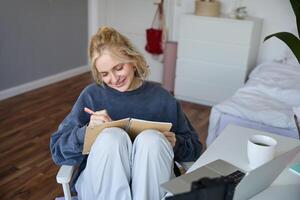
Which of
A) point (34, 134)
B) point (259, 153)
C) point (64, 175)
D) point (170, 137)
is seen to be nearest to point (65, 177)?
point (64, 175)

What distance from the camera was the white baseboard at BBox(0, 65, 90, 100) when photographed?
11.5ft

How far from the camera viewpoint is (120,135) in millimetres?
1218

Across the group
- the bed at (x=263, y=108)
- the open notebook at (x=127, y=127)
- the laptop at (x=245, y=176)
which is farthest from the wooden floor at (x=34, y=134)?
the laptop at (x=245, y=176)

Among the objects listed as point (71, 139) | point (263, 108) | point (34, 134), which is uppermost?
point (71, 139)

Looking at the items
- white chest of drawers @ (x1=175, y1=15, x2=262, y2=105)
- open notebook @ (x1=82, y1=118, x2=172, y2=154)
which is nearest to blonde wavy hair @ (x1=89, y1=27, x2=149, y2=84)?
open notebook @ (x1=82, y1=118, x2=172, y2=154)

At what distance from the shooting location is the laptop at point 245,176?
0.83 meters

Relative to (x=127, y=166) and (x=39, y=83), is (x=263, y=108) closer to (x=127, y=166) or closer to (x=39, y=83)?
(x=127, y=166)

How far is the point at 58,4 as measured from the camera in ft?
12.9

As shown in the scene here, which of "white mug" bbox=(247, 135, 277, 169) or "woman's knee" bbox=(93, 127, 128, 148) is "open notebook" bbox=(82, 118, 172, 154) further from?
"white mug" bbox=(247, 135, 277, 169)

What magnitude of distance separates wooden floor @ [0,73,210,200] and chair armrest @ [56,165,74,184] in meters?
0.93

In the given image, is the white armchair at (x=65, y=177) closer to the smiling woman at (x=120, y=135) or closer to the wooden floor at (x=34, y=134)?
the smiling woman at (x=120, y=135)

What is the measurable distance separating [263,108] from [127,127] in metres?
1.10

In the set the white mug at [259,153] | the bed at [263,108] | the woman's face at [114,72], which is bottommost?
the bed at [263,108]

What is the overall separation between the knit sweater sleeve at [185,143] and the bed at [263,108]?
27.7 inches
